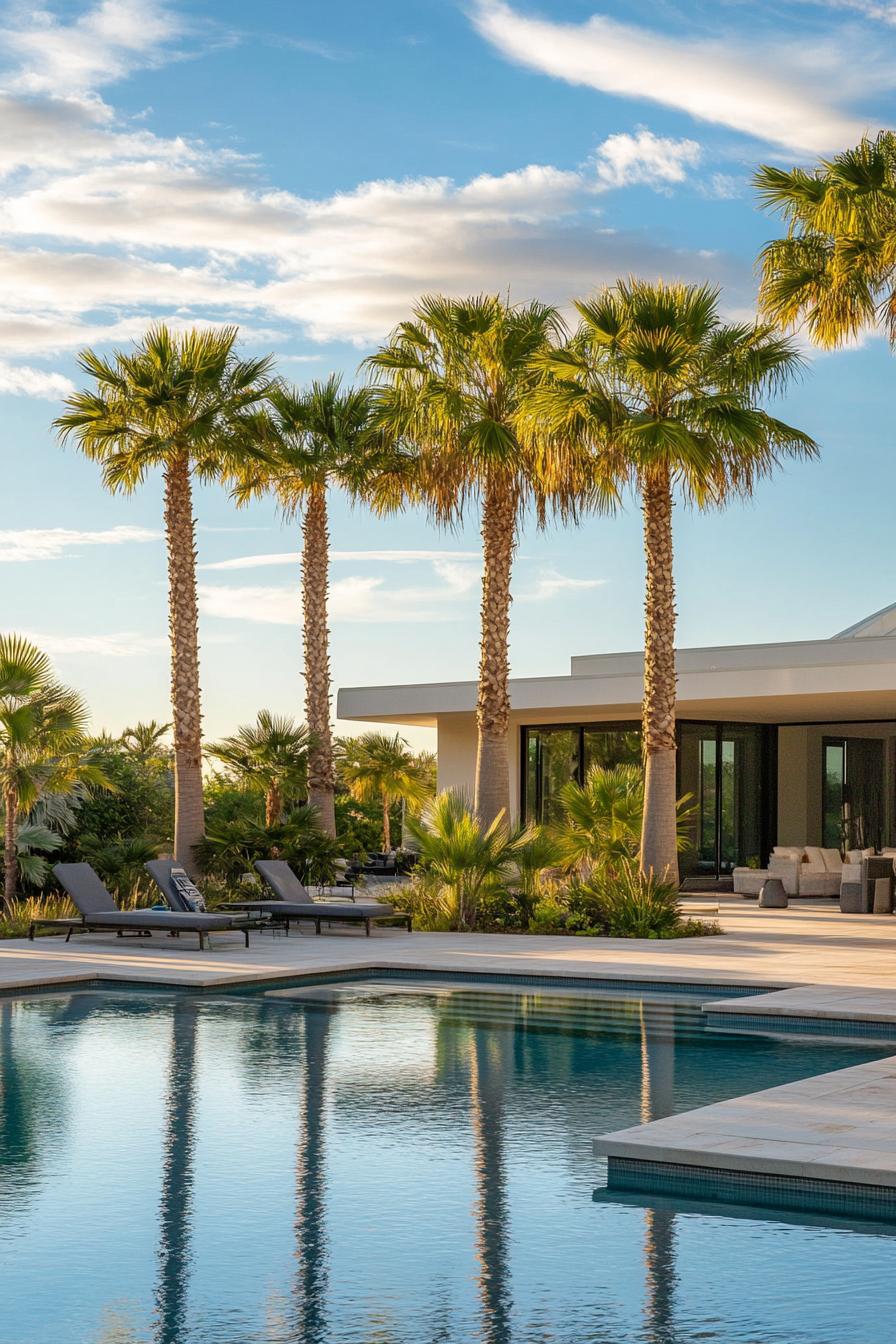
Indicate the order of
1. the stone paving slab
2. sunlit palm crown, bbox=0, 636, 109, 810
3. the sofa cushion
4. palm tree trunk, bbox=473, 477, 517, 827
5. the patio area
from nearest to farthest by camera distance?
1. the stone paving slab
2. the patio area
3. sunlit palm crown, bbox=0, 636, 109, 810
4. palm tree trunk, bbox=473, 477, 517, 827
5. the sofa cushion

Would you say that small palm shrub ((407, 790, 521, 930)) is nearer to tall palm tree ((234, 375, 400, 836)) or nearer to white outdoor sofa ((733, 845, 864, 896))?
tall palm tree ((234, 375, 400, 836))

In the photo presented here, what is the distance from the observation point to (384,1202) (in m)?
7.11

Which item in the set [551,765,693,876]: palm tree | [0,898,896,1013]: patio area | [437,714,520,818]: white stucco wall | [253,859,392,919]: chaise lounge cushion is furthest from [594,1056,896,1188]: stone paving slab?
[437,714,520,818]: white stucco wall

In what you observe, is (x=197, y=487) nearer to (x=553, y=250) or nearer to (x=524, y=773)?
(x=553, y=250)

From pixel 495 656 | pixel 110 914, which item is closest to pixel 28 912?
pixel 110 914

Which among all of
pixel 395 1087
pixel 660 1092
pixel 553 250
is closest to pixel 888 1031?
pixel 660 1092

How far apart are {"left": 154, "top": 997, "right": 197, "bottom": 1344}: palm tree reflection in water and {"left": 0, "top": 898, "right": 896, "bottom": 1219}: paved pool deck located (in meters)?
2.02

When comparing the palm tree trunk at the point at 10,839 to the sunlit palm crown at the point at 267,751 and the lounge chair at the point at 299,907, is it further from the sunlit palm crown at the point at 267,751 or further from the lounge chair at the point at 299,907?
the sunlit palm crown at the point at 267,751

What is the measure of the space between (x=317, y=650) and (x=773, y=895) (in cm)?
827

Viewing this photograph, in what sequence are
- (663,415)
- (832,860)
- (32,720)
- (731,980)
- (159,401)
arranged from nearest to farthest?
(731,980) → (663,415) → (32,720) → (159,401) → (832,860)

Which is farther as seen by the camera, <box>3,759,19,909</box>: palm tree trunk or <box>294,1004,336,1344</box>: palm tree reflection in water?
<box>3,759,19,909</box>: palm tree trunk

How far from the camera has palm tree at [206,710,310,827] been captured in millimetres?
24625

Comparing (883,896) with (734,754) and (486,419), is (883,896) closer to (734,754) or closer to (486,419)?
(734,754)

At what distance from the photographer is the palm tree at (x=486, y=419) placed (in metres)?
20.7
